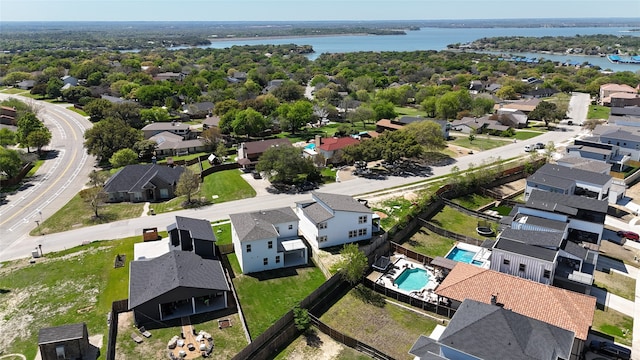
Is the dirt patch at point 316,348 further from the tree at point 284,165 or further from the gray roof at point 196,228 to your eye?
the tree at point 284,165

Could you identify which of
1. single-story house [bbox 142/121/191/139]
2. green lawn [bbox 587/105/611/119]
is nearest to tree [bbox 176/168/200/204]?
single-story house [bbox 142/121/191/139]

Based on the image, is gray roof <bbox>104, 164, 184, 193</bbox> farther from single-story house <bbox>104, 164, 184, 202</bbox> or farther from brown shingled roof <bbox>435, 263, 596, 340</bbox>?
Result: brown shingled roof <bbox>435, 263, 596, 340</bbox>

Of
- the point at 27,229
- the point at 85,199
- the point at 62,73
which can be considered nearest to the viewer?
the point at 27,229

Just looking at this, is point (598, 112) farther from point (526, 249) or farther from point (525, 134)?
point (526, 249)

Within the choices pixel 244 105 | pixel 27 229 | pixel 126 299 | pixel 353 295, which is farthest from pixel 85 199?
pixel 244 105

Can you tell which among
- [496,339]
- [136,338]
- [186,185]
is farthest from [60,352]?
[496,339]

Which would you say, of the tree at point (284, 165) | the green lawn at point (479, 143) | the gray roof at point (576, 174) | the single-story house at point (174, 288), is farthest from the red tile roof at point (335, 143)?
the single-story house at point (174, 288)

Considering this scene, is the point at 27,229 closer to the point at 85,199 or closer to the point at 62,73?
the point at 85,199
